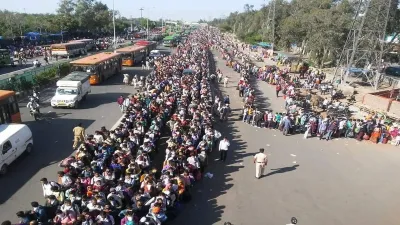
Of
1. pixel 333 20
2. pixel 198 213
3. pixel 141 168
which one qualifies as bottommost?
pixel 198 213

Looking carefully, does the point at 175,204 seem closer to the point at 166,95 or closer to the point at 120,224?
the point at 120,224

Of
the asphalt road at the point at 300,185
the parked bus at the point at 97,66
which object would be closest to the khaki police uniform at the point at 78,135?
the asphalt road at the point at 300,185

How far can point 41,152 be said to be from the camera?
14.1 metres

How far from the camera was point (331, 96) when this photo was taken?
27203 millimetres

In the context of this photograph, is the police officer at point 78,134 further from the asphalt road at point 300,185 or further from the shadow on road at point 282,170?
the shadow on road at point 282,170

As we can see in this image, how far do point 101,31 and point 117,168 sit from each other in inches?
3375

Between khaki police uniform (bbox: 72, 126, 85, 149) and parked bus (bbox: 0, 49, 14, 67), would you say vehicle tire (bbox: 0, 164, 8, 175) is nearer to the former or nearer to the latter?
khaki police uniform (bbox: 72, 126, 85, 149)

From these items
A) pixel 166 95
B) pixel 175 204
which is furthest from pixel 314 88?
pixel 175 204

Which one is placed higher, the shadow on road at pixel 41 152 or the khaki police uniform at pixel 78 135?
the khaki police uniform at pixel 78 135

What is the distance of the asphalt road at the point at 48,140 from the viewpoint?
1066cm

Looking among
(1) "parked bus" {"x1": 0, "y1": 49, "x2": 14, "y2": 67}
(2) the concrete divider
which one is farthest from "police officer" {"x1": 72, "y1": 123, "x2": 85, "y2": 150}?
(1) "parked bus" {"x1": 0, "y1": 49, "x2": 14, "y2": 67}

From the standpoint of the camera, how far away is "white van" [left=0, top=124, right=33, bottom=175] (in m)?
11.8

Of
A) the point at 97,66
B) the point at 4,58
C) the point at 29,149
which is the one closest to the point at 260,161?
the point at 29,149

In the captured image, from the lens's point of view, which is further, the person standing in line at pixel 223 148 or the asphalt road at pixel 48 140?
the person standing in line at pixel 223 148
